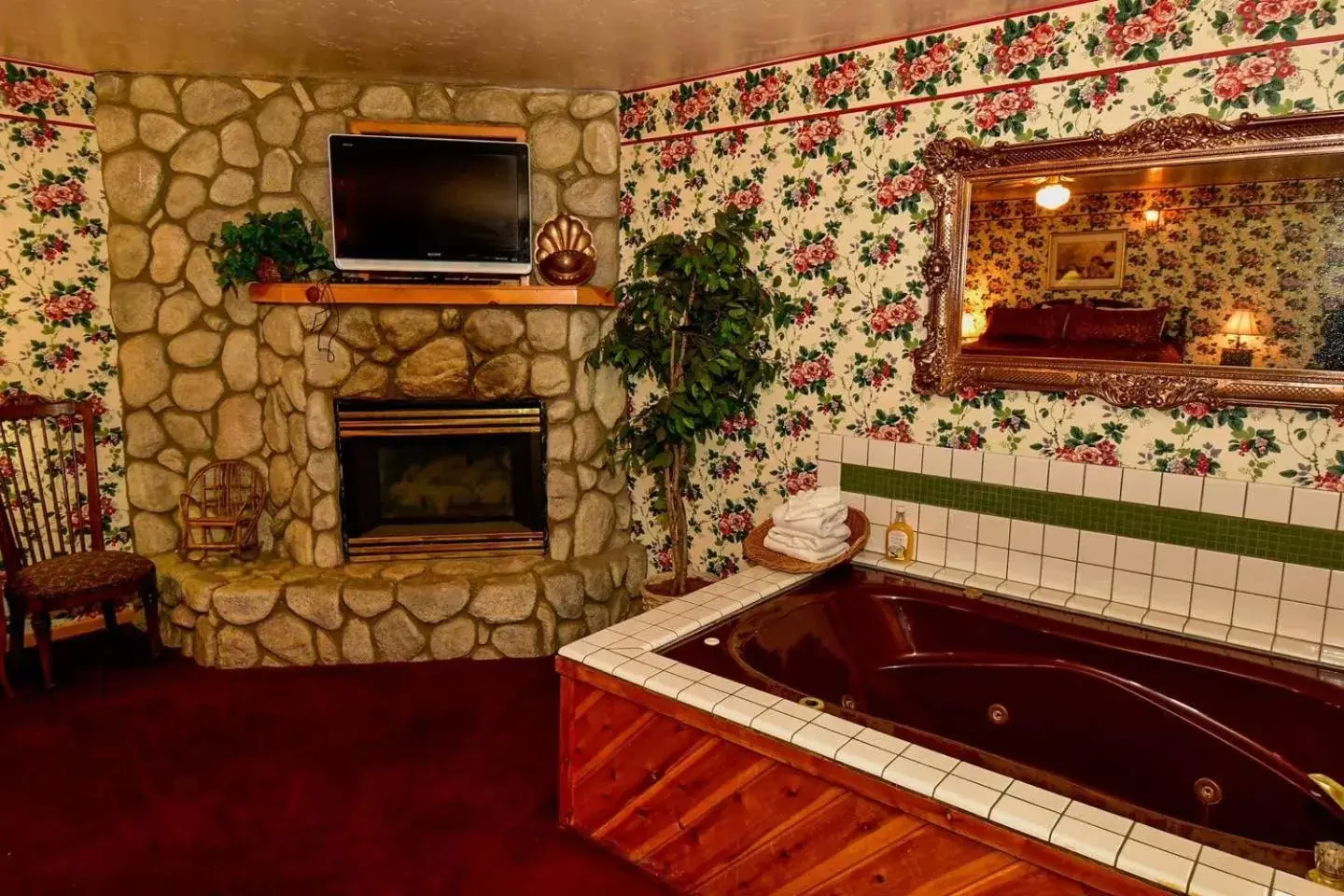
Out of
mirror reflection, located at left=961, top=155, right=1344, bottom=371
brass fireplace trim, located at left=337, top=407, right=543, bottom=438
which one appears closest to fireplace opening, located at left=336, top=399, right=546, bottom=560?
brass fireplace trim, located at left=337, top=407, right=543, bottom=438

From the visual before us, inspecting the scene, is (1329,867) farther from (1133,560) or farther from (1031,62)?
(1031,62)

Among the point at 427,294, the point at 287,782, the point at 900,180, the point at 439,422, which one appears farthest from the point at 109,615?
the point at 900,180

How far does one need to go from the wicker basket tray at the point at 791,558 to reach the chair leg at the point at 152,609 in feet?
7.55

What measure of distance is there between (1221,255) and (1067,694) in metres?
1.28

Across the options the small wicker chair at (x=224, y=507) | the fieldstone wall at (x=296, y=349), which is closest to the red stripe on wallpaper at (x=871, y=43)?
the fieldstone wall at (x=296, y=349)

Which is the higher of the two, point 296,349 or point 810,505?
point 296,349

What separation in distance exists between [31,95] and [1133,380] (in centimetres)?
406

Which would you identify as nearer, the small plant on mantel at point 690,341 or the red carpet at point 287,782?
the red carpet at point 287,782

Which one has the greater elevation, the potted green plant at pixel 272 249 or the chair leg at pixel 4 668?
the potted green plant at pixel 272 249

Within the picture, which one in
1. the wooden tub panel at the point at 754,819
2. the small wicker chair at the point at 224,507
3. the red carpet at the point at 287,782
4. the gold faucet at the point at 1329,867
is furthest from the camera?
the small wicker chair at the point at 224,507

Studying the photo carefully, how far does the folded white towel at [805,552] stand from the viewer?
2.82 metres

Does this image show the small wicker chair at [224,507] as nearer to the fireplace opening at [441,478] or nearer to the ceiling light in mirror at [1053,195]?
the fireplace opening at [441,478]

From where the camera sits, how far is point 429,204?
334 centimetres

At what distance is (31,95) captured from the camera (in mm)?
3232
